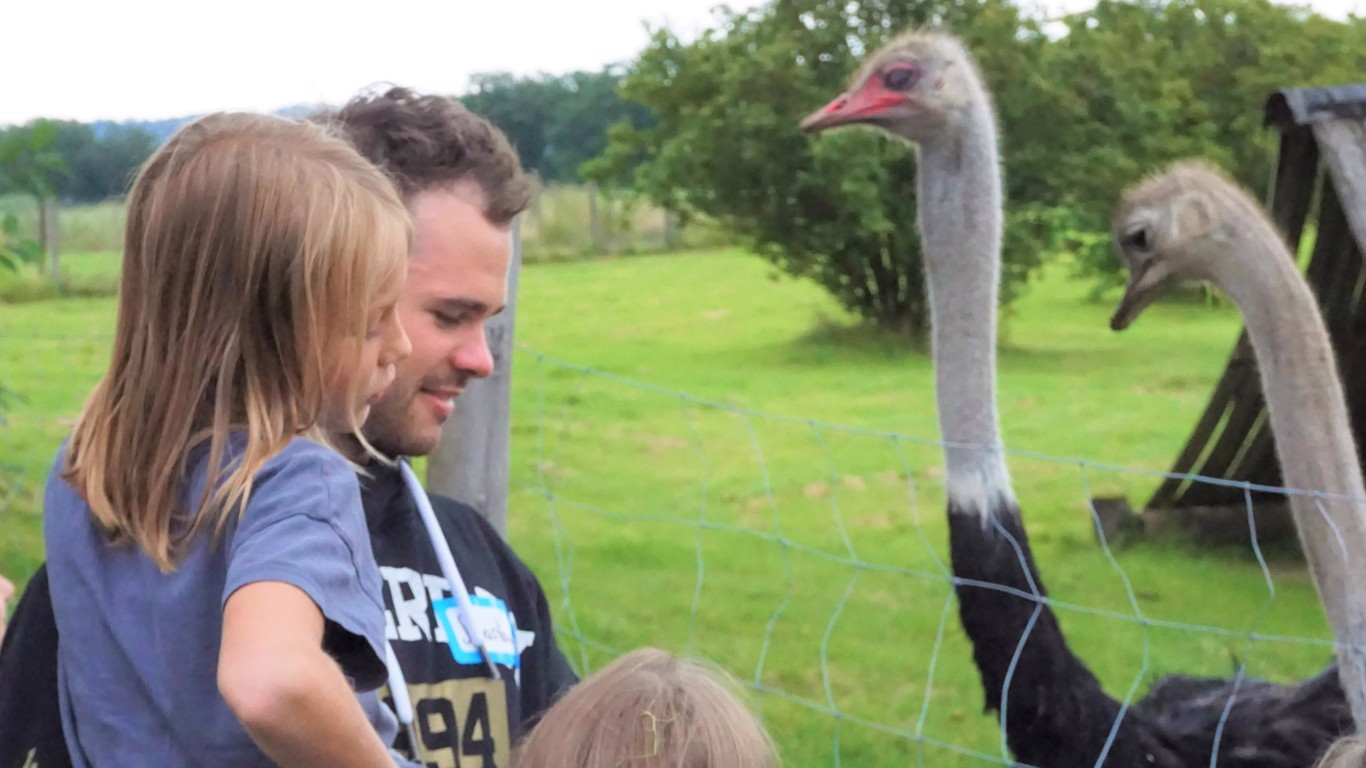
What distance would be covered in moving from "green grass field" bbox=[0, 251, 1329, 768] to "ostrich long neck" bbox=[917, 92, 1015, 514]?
204 millimetres

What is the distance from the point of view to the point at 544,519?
688 centimetres

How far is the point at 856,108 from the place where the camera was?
377cm

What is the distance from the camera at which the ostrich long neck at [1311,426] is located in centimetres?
267

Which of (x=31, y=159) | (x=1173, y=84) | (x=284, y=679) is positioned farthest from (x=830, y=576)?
(x=1173, y=84)

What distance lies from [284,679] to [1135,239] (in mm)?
2477

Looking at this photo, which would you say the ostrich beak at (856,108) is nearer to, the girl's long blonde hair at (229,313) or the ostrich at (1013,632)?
the ostrich at (1013,632)

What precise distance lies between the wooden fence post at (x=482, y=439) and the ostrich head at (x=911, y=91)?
4.06 feet

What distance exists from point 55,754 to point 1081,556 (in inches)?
199

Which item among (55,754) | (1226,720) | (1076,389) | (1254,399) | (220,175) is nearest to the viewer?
(220,175)

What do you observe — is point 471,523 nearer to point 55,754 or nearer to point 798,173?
point 55,754

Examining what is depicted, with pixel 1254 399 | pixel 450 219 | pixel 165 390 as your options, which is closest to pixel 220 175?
pixel 165 390

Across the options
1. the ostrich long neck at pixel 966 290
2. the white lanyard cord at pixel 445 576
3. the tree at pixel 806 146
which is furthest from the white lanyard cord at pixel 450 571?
the tree at pixel 806 146

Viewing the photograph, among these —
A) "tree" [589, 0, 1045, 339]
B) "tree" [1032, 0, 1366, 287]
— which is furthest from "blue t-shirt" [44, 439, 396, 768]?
"tree" [1032, 0, 1366, 287]

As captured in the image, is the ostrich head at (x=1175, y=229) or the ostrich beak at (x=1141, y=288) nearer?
the ostrich head at (x=1175, y=229)
